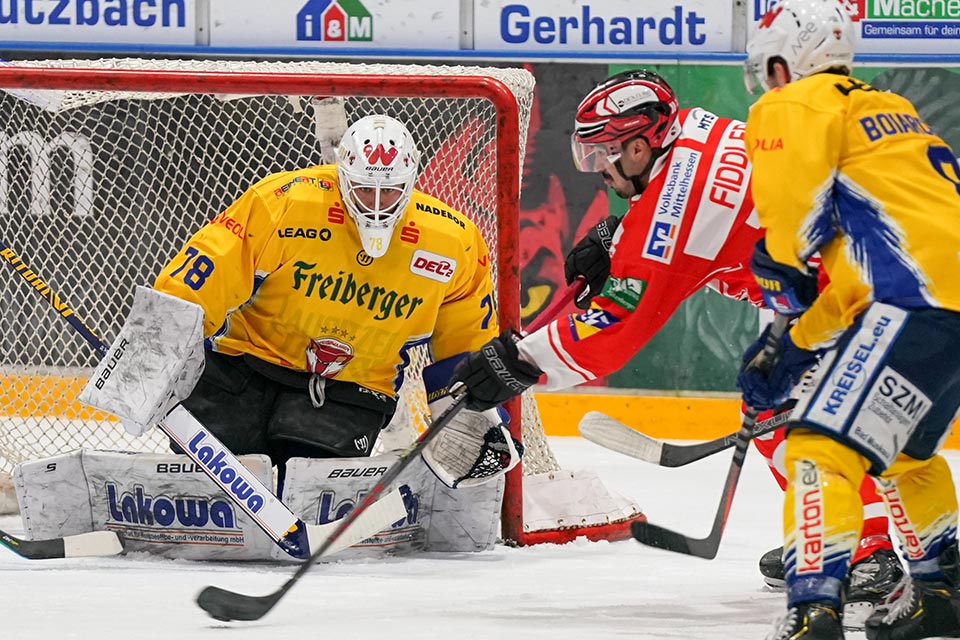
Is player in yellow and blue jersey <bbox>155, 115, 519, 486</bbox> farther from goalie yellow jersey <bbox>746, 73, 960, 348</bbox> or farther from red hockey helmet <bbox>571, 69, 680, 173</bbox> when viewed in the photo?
goalie yellow jersey <bbox>746, 73, 960, 348</bbox>

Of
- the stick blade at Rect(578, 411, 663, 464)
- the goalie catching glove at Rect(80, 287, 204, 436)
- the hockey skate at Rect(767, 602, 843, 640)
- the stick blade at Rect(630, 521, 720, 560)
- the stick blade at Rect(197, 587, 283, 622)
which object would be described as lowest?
the stick blade at Rect(197, 587, 283, 622)

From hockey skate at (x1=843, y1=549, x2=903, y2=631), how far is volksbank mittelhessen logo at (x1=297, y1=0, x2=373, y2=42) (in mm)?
3205

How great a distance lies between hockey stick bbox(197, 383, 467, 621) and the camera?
109 inches

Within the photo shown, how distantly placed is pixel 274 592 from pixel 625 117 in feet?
3.71

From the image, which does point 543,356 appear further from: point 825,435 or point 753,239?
point 825,435

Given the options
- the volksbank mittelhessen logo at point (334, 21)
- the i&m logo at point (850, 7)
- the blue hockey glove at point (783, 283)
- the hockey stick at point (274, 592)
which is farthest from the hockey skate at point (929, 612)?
the volksbank mittelhessen logo at point (334, 21)

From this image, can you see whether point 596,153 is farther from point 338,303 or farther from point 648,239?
point 338,303

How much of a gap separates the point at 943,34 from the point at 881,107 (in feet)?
10.7

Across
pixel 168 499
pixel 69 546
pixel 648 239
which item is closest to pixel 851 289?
pixel 648 239

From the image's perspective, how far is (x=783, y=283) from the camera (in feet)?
8.39

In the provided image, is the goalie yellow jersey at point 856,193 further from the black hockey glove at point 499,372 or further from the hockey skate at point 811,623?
the black hockey glove at point 499,372

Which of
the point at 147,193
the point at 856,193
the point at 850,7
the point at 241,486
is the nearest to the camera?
the point at 856,193

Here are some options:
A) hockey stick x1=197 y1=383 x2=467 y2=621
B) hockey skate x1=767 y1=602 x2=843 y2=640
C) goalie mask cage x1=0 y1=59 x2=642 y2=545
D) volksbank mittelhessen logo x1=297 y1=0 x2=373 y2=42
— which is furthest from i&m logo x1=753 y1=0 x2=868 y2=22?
hockey skate x1=767 y1=602 x2=843 y2=640

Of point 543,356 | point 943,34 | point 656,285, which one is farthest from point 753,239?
point 943,34
